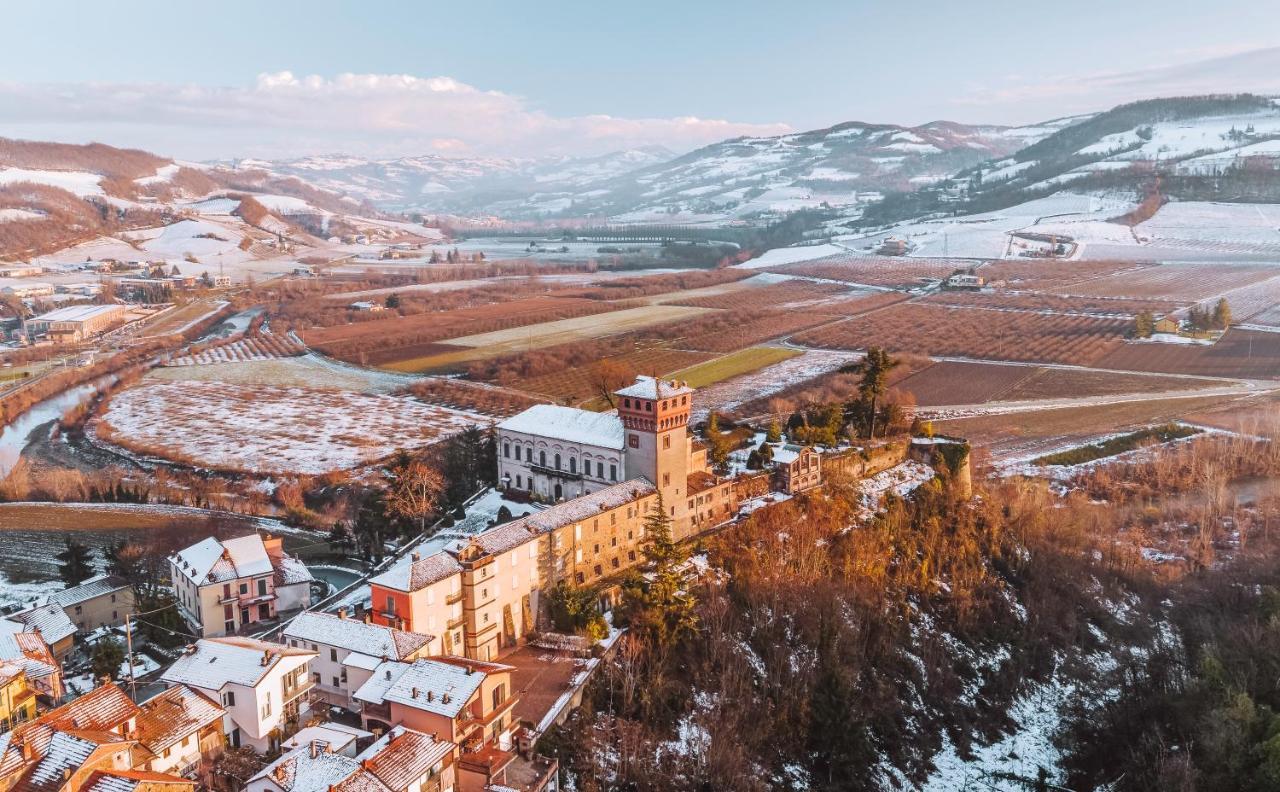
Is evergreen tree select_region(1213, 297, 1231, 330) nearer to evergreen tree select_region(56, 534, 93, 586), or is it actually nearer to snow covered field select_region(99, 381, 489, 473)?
snow covered field select_region(99, 381, 489, 473)

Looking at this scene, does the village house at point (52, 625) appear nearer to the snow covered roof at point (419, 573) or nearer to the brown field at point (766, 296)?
the snow covered roof at point (419, 573)

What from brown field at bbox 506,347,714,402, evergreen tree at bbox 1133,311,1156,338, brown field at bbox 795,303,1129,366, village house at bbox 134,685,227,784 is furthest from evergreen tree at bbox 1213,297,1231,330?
village house at bbox 134,685,227,784

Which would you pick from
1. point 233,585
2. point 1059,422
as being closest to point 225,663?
point 233,585

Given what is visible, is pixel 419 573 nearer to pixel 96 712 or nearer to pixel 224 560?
pixel 96 712

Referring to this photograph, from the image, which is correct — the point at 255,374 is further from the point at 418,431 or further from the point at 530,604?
the point at 530,604

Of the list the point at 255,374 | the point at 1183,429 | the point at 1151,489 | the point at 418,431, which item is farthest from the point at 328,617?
the point at 255,374
